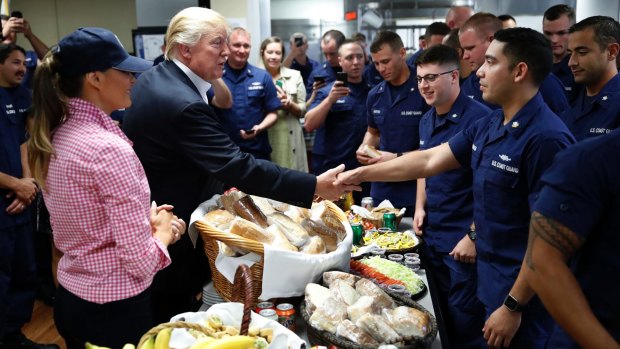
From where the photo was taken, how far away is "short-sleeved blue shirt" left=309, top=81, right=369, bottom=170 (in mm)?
4645

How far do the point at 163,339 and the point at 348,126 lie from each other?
11.3 ft

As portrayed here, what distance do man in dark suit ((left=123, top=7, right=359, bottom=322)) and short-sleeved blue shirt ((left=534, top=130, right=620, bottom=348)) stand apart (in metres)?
1.13

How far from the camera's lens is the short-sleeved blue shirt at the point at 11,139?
3572mm

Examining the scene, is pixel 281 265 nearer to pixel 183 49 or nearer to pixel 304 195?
pixel 304 195

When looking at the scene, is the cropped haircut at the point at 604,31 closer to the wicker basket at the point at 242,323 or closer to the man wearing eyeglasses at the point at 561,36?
the man wearing eyeglasses at the point at 561,36

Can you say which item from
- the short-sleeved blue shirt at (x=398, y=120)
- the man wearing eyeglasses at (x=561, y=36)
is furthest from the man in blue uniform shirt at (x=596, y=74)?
the man wearing eyeglasses at (x=561, y=36)

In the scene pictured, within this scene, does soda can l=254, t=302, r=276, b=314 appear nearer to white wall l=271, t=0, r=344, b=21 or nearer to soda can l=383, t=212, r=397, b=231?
soda can l=383, t=212, r=397, b=231

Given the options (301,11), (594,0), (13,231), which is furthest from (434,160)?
(301,11)

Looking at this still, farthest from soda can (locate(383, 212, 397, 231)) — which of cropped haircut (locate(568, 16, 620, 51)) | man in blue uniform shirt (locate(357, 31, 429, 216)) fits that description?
cropped haircut (locate(568, 16, 620, 51))

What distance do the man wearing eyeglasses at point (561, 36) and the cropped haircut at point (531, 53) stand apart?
2.35m

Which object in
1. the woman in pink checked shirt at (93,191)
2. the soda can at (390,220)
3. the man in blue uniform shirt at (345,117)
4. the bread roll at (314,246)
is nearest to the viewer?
the woman in pink checked shirt at (93,191)

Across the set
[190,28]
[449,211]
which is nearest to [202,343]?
[190,28]

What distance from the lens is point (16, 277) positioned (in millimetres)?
3762

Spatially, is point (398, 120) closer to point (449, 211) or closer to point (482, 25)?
point (482, 25)
